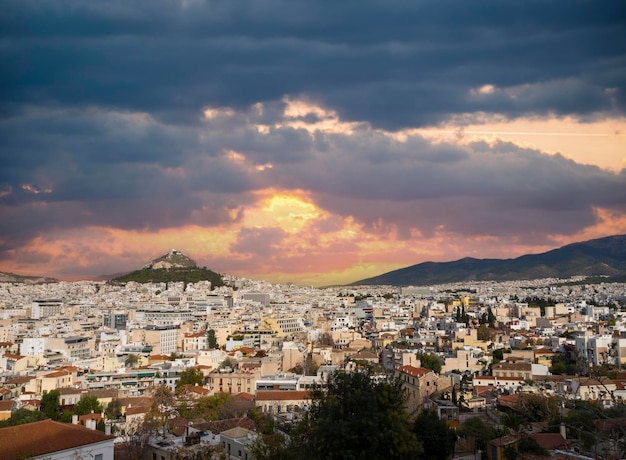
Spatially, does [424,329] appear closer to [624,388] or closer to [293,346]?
[293,346]

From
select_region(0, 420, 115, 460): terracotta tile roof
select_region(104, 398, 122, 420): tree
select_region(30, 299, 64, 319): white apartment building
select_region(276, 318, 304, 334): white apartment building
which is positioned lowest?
select_region(104, 398, 122, 420): tree

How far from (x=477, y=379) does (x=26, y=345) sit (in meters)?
24.2

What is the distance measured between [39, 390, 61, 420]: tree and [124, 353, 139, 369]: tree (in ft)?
30.9

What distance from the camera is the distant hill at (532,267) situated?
14800 centimetres

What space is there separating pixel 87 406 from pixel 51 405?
4.18 ft

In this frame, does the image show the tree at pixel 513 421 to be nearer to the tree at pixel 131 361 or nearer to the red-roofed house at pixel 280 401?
the red-roofed house at pixel 280 401

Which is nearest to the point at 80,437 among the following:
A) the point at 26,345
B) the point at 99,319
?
the point at 26,345

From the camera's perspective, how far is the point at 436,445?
1345cm

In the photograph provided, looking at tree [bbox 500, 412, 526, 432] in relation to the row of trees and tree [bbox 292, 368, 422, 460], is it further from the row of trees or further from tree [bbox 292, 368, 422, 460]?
tree [bbox 292, 368, 422, 460]

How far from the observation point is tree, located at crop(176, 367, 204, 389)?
29078 mm

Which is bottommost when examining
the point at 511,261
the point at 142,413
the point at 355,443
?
the point at 142,413

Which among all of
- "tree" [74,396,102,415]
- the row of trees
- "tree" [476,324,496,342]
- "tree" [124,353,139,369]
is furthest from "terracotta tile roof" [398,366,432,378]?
the row of trees

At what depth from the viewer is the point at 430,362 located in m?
31.2

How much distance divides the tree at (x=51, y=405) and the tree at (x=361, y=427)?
596 inches
